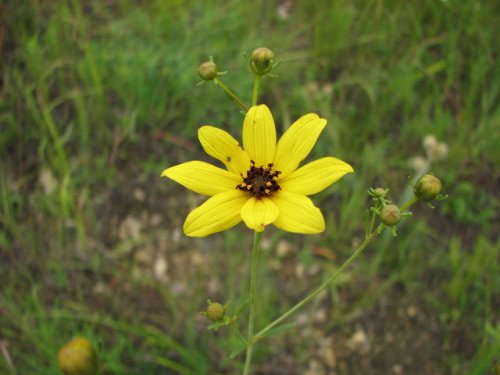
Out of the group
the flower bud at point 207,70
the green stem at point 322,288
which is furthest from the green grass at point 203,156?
the flower bud at point 207,70

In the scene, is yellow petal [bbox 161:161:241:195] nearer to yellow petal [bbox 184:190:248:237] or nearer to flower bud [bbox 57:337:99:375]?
yellow petal [bbox 184:190:248:237]

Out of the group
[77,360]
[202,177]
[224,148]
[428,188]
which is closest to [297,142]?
[224,148]

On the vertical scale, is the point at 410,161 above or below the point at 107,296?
above

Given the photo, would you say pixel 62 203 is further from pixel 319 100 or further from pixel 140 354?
pixel 319 100

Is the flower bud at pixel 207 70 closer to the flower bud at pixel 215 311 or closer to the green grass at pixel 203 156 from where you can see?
the flower bud at pixel 215 311

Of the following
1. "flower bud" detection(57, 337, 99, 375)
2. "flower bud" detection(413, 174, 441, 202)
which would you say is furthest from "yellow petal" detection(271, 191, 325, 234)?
"flower bud" detection(57, 337, 99, 375)

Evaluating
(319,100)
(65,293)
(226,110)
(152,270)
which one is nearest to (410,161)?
(319,100)

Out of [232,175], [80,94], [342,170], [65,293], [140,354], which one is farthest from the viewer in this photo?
[80,94]
